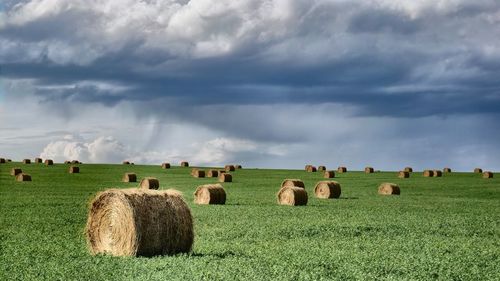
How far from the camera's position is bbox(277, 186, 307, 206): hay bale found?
34812 mm

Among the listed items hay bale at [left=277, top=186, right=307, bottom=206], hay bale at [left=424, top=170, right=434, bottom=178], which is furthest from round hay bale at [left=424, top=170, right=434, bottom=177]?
hay bale at [left=277, top=186, right=307, bottom=206]

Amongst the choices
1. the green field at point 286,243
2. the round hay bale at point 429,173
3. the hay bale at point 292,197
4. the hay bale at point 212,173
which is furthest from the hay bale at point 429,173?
the hay bale at point 292,197

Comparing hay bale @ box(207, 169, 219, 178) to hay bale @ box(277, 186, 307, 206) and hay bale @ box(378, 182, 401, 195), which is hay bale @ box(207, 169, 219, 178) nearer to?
hay bale @ box(378, 182, 401, 195)

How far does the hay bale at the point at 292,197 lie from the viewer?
3481 cm

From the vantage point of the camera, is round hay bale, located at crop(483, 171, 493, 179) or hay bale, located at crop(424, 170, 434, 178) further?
hay bale, located at crop(424, 170, 434, 178)

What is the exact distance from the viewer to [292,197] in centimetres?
3488

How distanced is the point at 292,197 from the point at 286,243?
14.9m

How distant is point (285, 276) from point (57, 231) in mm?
11527

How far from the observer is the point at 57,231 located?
910 inches

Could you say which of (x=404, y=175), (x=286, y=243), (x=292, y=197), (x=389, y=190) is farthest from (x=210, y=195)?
(x=404, y=175)

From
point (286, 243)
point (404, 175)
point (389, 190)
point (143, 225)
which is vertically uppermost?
point (404, 175)

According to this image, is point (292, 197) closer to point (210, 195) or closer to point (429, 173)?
point (210, 195)

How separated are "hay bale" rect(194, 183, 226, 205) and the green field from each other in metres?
1.18

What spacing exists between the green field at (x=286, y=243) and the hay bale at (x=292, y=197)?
836mm
